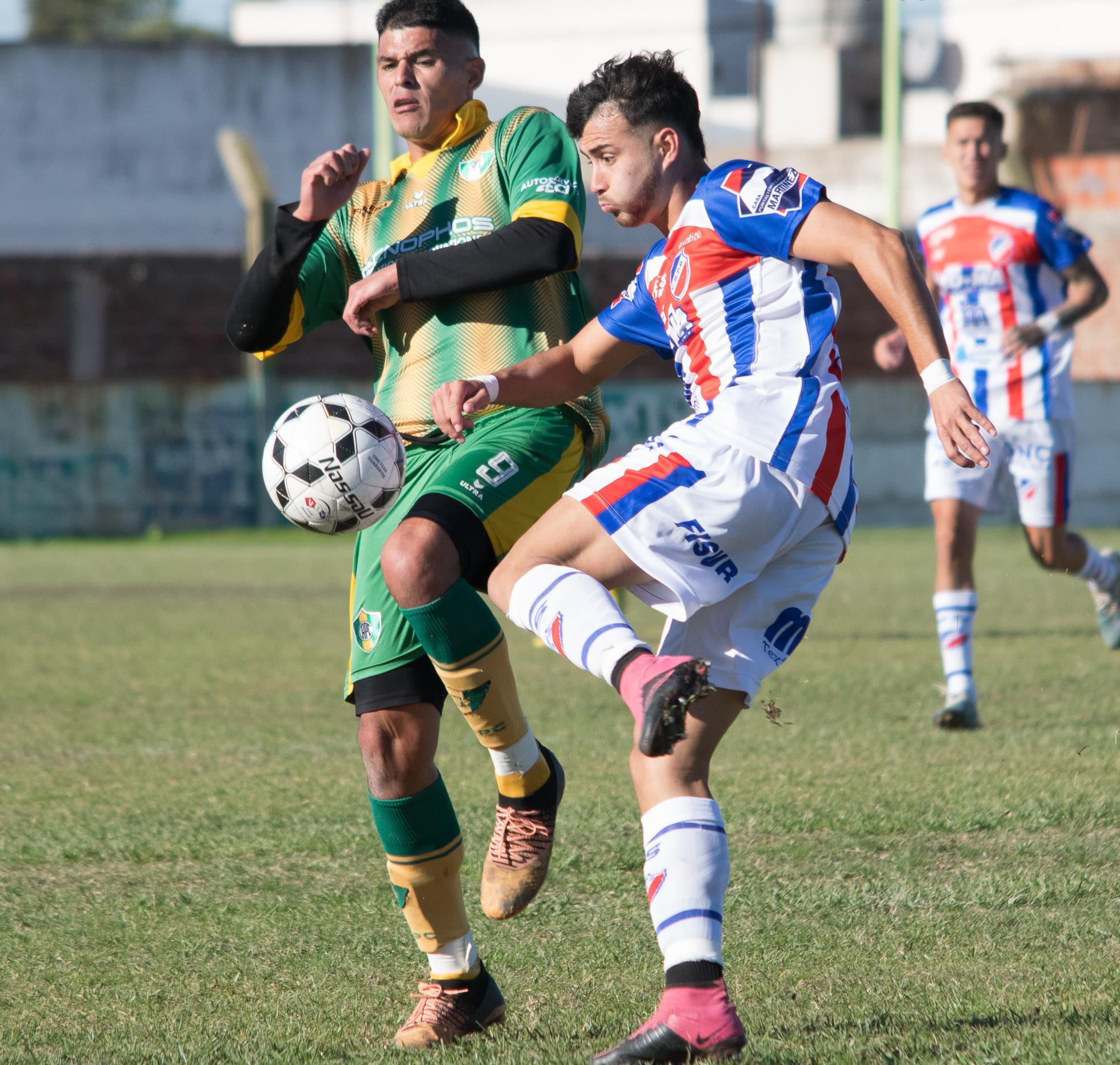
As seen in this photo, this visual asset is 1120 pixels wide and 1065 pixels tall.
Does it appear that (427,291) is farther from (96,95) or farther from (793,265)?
(96,95)

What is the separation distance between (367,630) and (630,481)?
33.5 inches

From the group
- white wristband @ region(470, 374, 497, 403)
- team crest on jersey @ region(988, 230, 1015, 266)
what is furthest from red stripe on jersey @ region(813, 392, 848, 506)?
team crest on jersey @ region(988, 230, 1015, 266)

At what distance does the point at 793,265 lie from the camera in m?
3.07

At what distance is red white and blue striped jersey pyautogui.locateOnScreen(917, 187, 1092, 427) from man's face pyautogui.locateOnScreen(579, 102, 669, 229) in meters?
4.34

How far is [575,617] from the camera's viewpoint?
2799 millimetres

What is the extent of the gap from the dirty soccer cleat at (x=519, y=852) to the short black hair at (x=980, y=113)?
449cm

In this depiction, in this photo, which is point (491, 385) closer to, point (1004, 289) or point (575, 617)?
point (575, 617)

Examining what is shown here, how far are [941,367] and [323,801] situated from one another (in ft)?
10.6

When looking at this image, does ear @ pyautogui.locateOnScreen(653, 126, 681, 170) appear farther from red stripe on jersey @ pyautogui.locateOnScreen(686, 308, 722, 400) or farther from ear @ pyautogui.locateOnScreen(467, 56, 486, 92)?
ear @ pyautogui.locateOnScreen(467, 56, 486, 92)

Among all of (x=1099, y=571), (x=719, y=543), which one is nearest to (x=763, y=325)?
(x=719, y=543)

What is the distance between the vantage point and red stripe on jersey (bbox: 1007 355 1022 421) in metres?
7.16

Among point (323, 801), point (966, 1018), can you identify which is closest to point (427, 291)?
point (966, 1018)

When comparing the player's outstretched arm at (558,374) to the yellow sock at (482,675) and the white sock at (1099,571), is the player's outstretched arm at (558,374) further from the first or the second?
the white sock at (1099,571)

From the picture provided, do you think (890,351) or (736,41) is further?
(736,41)
